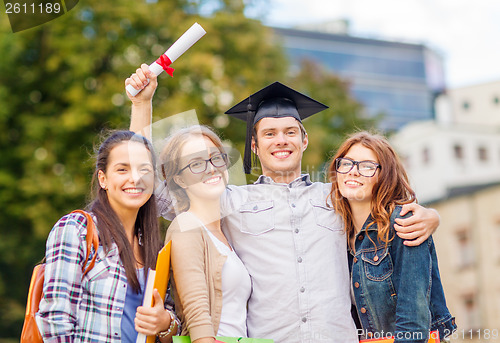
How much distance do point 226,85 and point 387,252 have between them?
9718 millimetres

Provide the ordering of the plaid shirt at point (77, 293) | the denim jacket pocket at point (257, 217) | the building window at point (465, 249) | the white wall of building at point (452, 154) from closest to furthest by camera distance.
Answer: the plaid shirt at point (77, 293), the denim jacket pocket at point (257, 217), the building window at point (465, 249), the white wall of building at point (452, 154)

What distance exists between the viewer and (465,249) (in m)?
21.4

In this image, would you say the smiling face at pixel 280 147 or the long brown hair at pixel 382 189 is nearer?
the long brown hair at pixel 382 189

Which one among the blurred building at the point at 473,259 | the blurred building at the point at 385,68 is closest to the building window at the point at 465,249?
the blurred building at the point at 473,259

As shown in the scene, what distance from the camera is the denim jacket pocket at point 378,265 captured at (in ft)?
10.5

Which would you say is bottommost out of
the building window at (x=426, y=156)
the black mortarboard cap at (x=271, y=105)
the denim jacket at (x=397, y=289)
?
the denim jacket at (x=397, y=289)

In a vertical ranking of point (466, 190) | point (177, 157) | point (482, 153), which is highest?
point (482, 153)

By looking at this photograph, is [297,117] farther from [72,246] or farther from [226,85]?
[226,85]

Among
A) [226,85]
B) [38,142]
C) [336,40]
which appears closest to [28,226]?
[38,142]

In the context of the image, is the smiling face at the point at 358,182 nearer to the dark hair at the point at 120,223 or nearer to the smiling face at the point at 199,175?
the smiling face at the point at 199,175

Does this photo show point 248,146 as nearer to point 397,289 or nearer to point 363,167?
point 363,167

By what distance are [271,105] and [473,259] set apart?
62.6 ft

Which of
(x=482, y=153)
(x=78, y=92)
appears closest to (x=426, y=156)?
(x=482, y=153)

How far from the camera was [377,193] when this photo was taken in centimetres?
337
